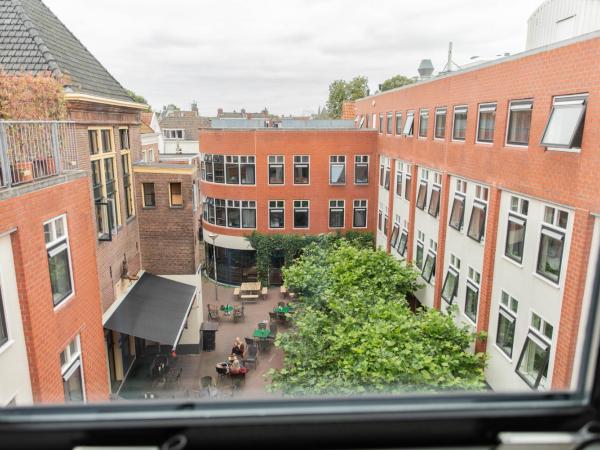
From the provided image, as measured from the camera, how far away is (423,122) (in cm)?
1141

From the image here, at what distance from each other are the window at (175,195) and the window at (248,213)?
6.46 m

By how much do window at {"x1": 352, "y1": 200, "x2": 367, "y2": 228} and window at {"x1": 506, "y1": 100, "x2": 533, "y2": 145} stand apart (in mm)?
9729

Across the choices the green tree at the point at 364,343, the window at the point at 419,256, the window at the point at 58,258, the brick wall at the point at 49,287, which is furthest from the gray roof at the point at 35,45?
the window at the point at 419,256

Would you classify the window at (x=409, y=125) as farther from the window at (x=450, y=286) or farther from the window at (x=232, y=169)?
the window at (x=232, y=169)

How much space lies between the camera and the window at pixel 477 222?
7.79 meters

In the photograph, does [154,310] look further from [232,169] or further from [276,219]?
[232,169]

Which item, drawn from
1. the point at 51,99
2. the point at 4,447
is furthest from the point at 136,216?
the point at 4,447

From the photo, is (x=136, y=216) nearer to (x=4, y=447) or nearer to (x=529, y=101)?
(x=529, y=101)

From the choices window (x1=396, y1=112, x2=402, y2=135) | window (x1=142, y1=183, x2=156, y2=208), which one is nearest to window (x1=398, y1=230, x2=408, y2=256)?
window (x1=396, y1=112, x2=402, y2=135)

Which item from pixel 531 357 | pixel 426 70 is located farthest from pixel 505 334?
pixel 426 70

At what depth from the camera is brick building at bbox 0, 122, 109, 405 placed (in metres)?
3.82

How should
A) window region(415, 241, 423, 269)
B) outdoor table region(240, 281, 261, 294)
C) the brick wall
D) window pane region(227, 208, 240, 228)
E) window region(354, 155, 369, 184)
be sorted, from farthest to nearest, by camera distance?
window pane region(227, 208, 240, 228)
window region(354, 155, 369, 184)
outdoor table region(240, 281, 261, 294)
window region(415, 241, 423, 269)
the brick wall

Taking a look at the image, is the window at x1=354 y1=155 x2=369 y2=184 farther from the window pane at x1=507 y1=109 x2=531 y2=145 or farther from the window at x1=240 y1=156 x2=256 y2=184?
the window pane at x1=507 y1=109 x2=531 y2=145

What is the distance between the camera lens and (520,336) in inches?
248
